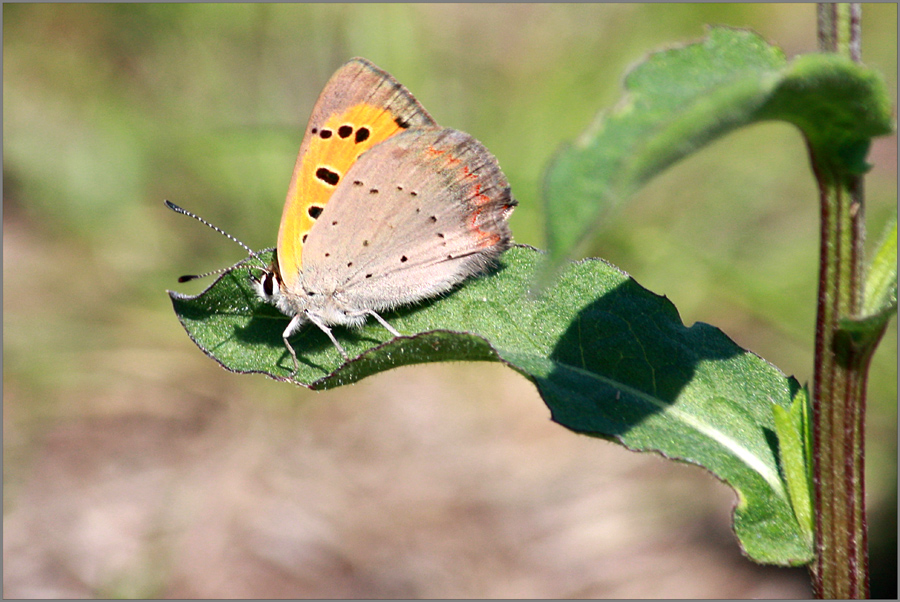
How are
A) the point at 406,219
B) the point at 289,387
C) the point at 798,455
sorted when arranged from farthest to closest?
the point at 289,387 < the point at 406,219 < the point at 798,455

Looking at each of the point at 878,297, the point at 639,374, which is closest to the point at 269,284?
the point at 639,374

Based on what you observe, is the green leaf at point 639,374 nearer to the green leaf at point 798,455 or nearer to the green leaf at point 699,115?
the green leaf at point 798,455

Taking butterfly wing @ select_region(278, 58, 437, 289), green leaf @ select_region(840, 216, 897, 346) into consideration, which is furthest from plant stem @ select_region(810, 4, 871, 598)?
butterfly wing @ select_region(278, 58, 437, 289)

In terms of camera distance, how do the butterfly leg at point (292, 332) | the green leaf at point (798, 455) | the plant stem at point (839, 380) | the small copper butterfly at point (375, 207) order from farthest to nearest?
the small copper butterfly at point (375, 207)
the butterfly leg at point (292, 332)
the green leaf at point (798, 455)
the plant stem at point (839, 380)

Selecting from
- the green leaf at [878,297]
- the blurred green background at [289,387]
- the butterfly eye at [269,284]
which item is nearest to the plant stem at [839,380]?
the green leaf at [878,297]

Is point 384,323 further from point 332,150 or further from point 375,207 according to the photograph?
point 332,150
